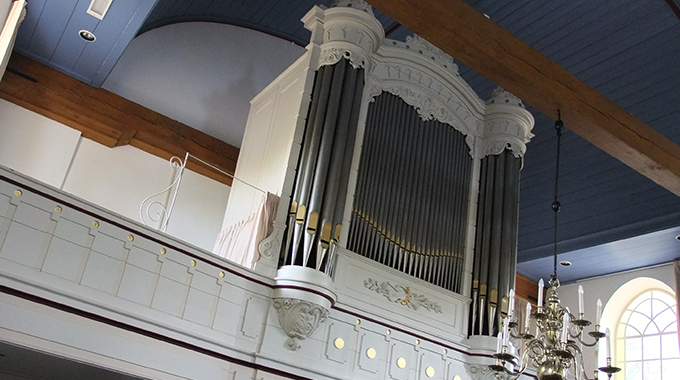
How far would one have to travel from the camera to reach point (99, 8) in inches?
264

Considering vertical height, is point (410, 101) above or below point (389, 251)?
above

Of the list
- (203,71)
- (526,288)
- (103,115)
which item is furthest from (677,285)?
(103,115)

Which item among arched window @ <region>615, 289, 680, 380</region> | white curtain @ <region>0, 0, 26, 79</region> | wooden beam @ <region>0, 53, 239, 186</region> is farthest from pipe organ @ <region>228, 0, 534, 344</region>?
arched window @ <region>615, 289, 680, 380</region>

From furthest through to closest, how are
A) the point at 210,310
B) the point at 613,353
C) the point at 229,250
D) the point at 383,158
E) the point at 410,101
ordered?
the point at 613,353
the point at 410,101
the point at 383,158
the point at 229,250
the point at 210,310

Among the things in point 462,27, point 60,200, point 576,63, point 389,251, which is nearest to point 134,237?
point 60,200

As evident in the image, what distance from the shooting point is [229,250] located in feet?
21.7

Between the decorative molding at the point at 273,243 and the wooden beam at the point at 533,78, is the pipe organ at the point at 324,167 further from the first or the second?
the wooden beam at the point at 533,78

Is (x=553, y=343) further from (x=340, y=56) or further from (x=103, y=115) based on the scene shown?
(x=103, y=115)

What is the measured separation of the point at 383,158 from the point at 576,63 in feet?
10.3

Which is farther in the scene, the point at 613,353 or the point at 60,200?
the point at 613,353

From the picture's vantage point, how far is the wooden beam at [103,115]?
25.5 ft

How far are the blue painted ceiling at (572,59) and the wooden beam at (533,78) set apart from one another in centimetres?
246

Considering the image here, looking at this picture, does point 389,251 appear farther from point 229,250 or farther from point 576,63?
point 576,63

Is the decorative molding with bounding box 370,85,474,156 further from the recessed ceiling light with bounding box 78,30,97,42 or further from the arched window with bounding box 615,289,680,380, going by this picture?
the arched window with bounding box 615,289,680,380
